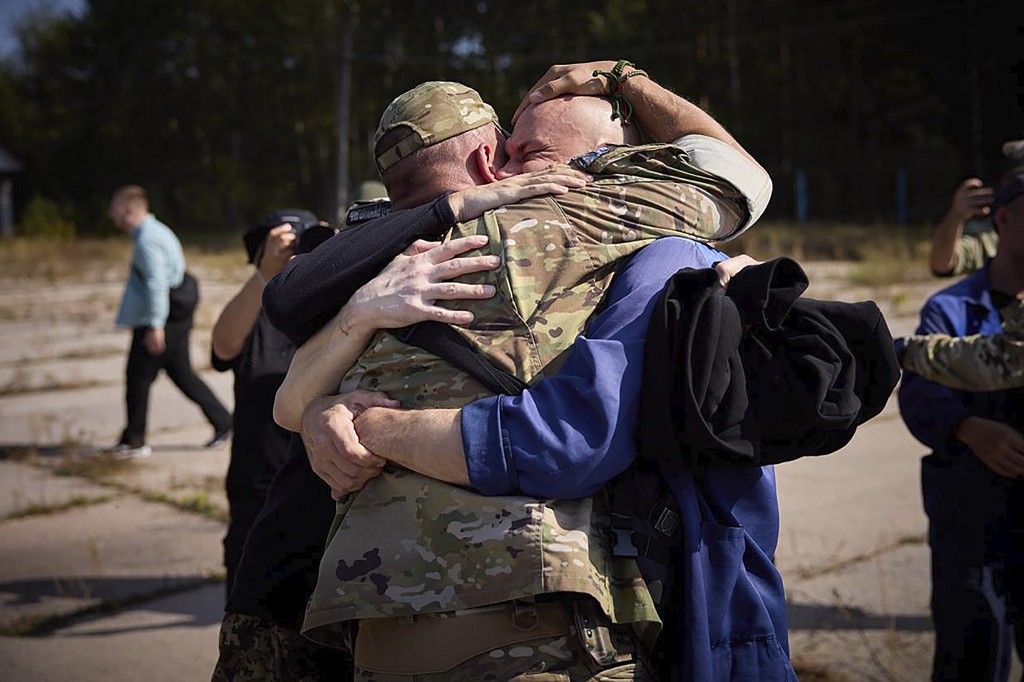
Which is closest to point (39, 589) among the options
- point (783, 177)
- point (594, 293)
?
point (594, 293)

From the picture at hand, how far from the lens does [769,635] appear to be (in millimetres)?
1882

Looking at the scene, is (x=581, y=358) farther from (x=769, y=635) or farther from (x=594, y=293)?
(x=769, y=635)

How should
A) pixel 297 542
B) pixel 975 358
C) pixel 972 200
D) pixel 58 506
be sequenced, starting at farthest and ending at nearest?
1. pixel 58 506
2. pixel 972 200
3. pixel 975 358
4. pixel 297 542

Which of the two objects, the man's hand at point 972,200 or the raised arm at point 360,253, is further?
the man's hand at point 972,200

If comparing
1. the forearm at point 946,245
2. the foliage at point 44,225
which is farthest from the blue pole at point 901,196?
the forearm at point 946,245

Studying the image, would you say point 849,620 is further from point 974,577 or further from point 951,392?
point 951,392

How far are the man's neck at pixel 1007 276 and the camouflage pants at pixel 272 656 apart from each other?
2372mm

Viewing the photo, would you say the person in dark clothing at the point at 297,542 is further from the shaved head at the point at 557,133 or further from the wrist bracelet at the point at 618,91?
the wrist bracelet at the point at 618,91

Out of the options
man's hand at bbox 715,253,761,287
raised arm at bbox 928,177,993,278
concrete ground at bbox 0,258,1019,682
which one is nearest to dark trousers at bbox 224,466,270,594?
concrete ground at bbox 0,258,1019,682

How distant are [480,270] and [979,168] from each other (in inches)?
1249

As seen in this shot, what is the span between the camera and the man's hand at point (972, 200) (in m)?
4.10

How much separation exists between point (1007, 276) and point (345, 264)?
93.9 inches

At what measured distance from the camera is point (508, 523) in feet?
5.70

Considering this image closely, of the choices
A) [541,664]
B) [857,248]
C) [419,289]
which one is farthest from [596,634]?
[857,248]
